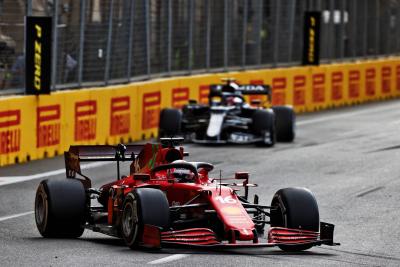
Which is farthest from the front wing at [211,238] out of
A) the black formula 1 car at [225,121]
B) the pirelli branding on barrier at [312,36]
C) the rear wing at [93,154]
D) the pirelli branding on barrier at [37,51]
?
the pirelli branding on barrier at [312,36]

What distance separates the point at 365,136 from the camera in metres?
27.1

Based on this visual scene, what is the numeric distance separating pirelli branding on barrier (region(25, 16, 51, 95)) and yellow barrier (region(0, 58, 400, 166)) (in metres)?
0.28

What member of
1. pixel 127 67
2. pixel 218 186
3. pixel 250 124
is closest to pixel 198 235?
pixel 218 186

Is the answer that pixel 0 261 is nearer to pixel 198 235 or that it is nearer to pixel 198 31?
pixel 198 235

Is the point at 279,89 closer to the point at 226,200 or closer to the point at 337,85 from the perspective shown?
the point at 337,85

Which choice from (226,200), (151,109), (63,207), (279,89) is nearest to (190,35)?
(279,89)

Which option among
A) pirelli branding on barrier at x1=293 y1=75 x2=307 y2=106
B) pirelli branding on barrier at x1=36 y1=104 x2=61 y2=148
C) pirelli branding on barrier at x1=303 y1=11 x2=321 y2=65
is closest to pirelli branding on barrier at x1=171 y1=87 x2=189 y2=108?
pirelli branding on barrier at x1=36 y1=104 x2=61 y2=148

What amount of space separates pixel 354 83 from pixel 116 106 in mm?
14241

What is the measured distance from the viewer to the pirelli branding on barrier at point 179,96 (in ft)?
90.4

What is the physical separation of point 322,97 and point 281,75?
2.33m

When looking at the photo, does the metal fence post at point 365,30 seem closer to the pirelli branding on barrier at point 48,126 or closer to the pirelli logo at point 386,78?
the pirelli logo at point 386,78

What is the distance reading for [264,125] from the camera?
24.0m

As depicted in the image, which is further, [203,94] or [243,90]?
[203,94]

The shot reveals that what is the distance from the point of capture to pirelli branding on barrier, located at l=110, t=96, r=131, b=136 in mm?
24422
